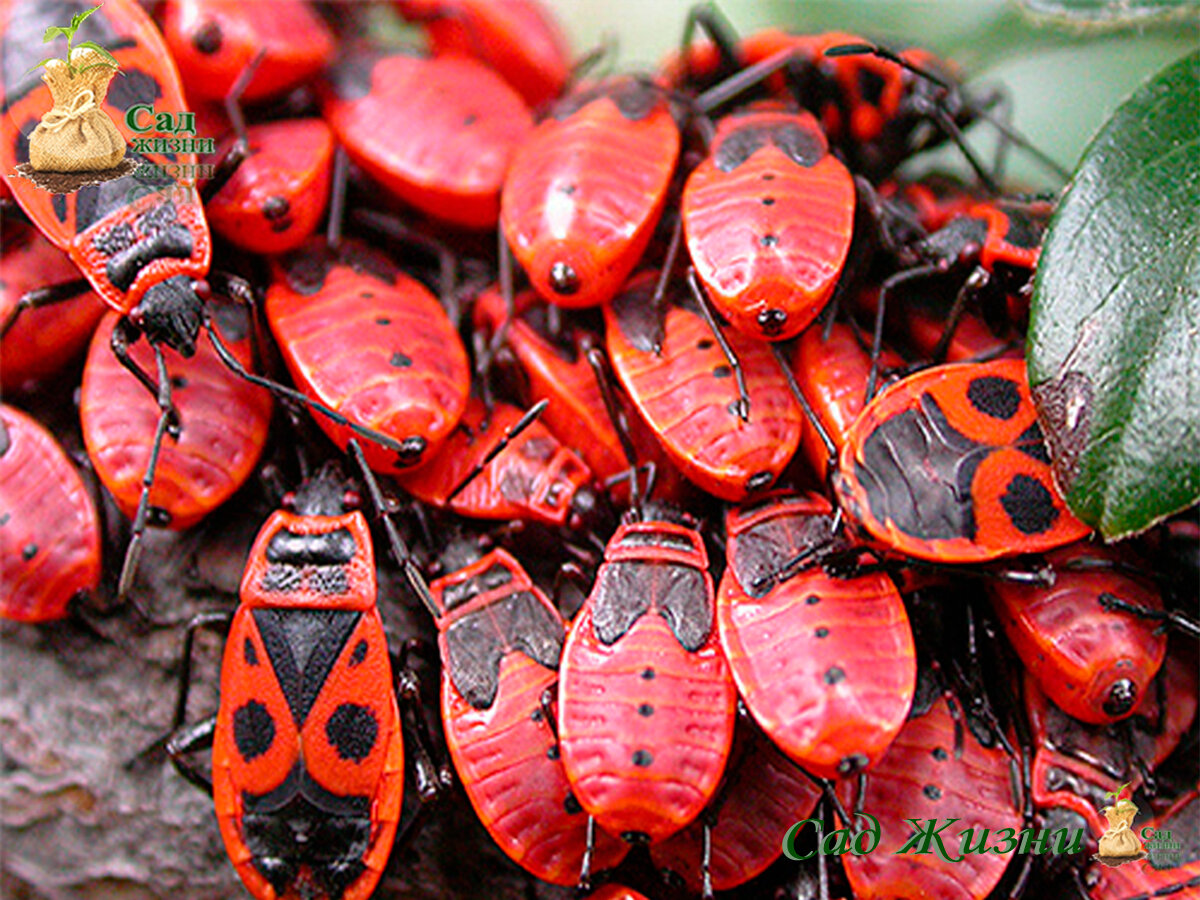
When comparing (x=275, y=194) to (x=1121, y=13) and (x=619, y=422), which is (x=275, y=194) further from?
(x=1121, y=13)

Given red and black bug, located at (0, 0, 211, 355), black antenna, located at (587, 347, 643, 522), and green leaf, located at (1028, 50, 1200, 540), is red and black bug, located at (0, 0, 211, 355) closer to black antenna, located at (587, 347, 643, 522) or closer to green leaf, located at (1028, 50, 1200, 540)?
black antenna, located at (587, 347, 643, 522)

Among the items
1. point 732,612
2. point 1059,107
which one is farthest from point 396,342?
point 1059,107

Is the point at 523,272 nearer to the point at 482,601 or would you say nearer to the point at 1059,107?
the point at 482,601

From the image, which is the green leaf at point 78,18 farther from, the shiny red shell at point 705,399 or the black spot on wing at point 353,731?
the black spot on wing at point 353,731

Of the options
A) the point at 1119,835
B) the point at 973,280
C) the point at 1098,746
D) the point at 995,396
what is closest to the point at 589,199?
the point at 973,280

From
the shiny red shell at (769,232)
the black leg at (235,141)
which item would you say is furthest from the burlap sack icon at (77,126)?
the shiny red shell at (769,232)

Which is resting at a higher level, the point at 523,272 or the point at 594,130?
the point at 594,130

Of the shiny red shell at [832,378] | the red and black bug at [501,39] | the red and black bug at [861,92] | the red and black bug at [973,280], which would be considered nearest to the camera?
the shiny red shell at [832,378]
